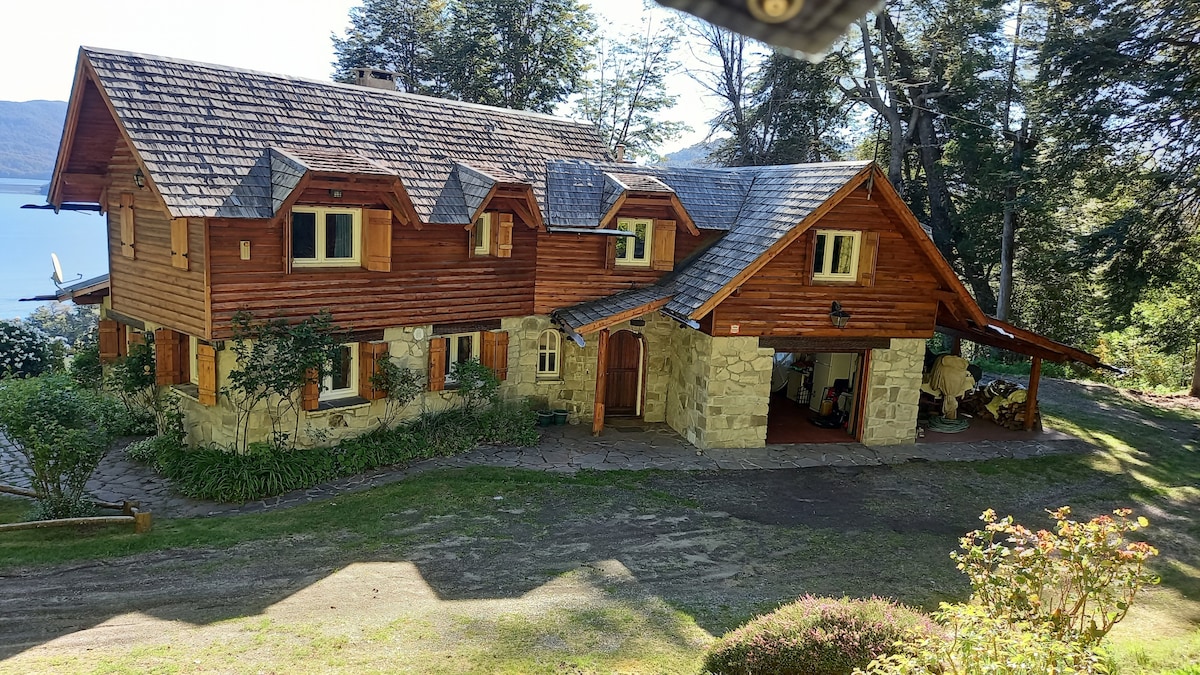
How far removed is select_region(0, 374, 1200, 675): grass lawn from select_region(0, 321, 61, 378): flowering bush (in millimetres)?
7586

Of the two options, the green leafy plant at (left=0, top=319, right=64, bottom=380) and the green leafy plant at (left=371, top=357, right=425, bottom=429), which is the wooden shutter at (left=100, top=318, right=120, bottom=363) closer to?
the green leafy plant at (left=0, top=319, right=64, bottom=380)

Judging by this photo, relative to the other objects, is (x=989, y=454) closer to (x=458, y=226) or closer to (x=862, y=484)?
(x=862, y=484)

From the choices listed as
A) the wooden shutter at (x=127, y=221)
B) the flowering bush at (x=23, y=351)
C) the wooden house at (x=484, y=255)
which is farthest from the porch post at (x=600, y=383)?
the flowering bush at (x=23, y=351)

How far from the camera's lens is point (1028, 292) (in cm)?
3341

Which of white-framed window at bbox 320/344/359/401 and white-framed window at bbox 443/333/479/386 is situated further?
white-framed window at bbox 443/333/479/386

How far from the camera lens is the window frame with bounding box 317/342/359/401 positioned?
Answer: 15.2 meters

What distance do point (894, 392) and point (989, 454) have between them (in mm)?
2563

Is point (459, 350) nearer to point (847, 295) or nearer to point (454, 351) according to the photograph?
point (454, 351)

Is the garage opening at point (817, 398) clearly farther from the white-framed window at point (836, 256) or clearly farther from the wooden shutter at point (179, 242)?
the wooden shutter at point (179, 242)

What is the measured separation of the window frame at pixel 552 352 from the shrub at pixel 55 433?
876 cm

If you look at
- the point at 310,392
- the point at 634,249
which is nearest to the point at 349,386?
the point at 310,392

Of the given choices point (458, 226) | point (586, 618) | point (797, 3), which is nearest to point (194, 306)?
point (458, 226)

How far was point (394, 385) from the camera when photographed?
15469mm

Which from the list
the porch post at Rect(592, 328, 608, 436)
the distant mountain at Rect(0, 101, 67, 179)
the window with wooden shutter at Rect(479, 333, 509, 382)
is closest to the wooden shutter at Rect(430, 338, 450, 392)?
the window with wooden shutter at Rect(479, 333, 509, 382)
